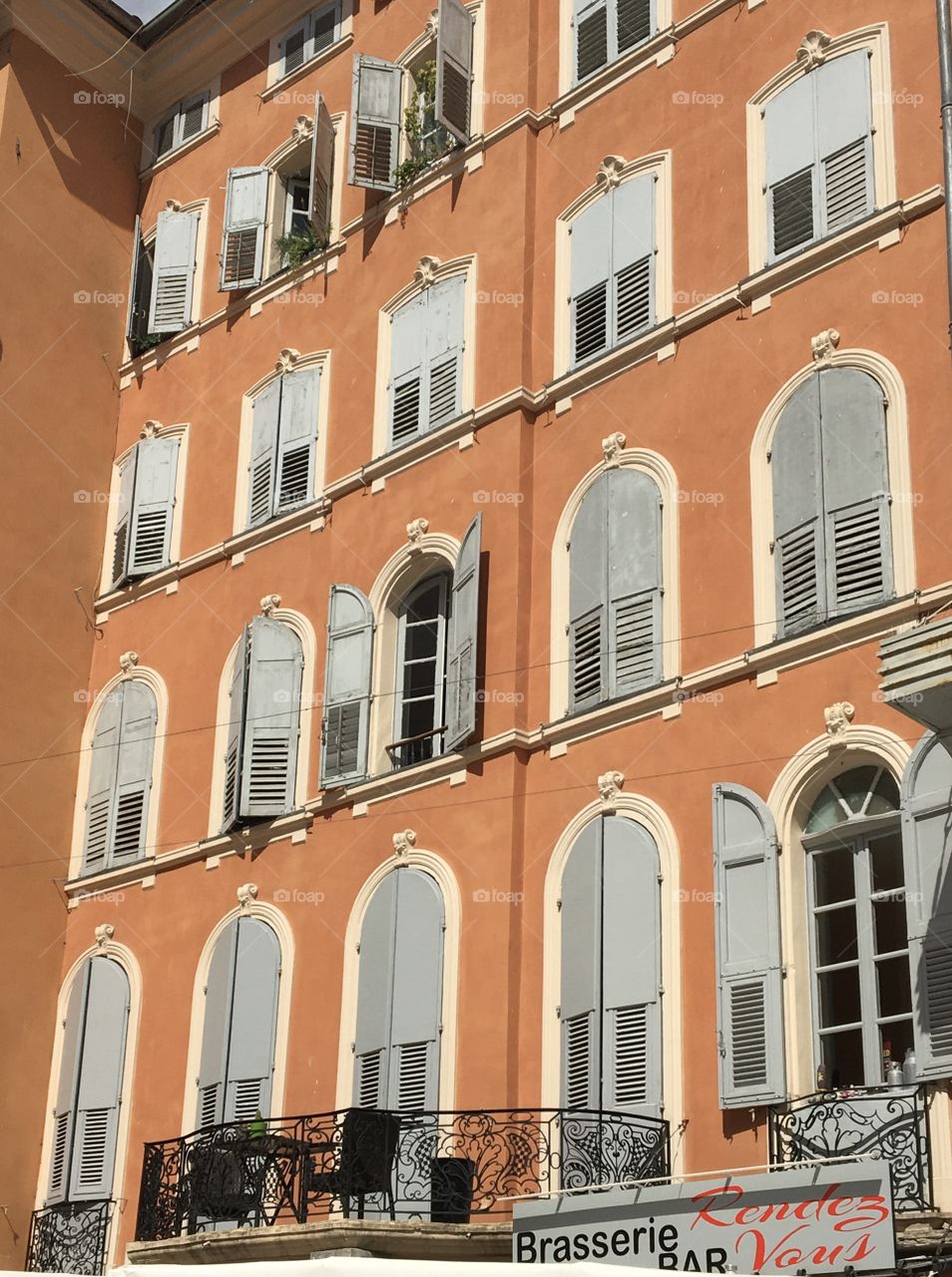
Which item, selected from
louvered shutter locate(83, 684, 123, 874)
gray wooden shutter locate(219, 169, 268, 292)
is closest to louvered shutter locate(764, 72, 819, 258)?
gray wooden shutter locate(219, 169, 268, 292)

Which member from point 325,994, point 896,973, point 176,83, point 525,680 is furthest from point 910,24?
point 176,83

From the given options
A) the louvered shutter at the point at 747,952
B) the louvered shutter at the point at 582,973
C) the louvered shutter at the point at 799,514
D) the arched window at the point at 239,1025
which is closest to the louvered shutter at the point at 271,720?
the arched window at the point at 239,1025

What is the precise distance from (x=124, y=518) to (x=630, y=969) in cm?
997

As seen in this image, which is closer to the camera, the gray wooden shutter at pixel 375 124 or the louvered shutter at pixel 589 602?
the louvered shutter at pixel 589 602

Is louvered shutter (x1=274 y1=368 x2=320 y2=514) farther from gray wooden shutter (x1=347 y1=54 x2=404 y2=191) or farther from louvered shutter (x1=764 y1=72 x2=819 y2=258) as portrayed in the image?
louvered shutter (x1=764 y1=72 x2=819 y2=258)

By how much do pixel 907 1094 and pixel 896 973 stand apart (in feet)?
3.82

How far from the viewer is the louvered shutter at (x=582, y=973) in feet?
54.0

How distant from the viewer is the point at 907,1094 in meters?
14.1

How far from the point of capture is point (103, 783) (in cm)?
2247

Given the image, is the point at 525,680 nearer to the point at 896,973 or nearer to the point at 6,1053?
the point at 896,973

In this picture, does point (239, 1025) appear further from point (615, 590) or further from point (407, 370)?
point (407, 370)

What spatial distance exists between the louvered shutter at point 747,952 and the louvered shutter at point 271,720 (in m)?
5.52

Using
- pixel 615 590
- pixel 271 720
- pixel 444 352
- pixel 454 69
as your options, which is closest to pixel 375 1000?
pixel 271 720

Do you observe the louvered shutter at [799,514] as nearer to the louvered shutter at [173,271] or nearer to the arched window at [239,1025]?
the arched window at [239,1025]
